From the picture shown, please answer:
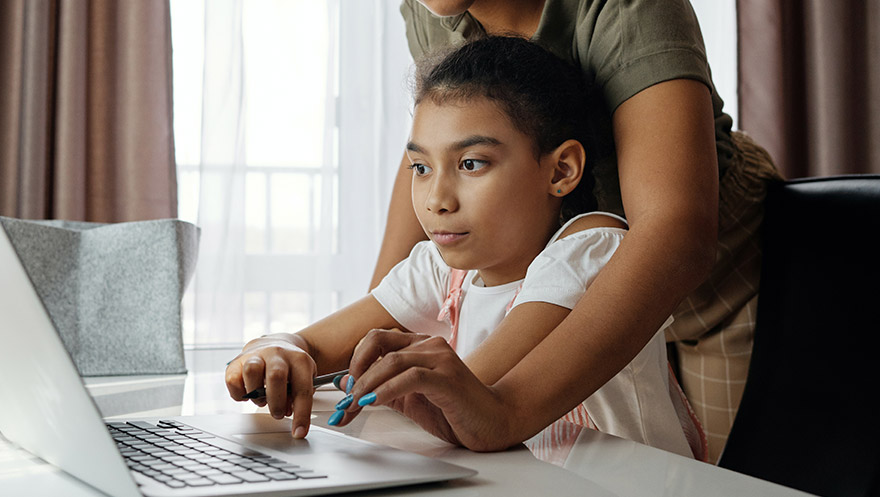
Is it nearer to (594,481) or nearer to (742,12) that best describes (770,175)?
(594,481)

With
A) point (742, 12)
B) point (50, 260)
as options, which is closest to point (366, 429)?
point (50, 260)

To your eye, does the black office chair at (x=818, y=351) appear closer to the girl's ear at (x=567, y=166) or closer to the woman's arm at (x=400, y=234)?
the girl's ear at (x=567, y=166)

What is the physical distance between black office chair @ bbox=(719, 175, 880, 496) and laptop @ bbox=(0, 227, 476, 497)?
556 millimetres

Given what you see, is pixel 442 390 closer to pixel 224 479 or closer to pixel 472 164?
pixel 224 479

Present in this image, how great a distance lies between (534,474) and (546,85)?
0.55 metres

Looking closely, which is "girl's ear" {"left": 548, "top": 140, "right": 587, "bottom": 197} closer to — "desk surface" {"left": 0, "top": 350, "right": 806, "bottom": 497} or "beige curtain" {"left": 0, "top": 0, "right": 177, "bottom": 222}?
"desk surface" {"left": 0, "top": 350, "right": 806, "bottom": 497}

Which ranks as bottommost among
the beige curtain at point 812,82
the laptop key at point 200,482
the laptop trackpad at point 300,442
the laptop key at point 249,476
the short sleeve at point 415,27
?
the laptop trackpad at point 300,442

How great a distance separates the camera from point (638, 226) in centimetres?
71

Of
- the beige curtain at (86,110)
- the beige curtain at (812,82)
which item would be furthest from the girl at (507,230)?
the beige curtain at (812,82)

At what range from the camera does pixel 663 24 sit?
33.1 inches

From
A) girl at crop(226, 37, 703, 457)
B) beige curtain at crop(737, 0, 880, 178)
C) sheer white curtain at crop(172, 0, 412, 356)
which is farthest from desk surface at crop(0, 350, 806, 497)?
beige curtain at crop(737, 0, 880, 178)

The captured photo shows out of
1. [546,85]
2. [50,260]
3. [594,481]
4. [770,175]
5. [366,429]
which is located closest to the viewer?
[594,481]

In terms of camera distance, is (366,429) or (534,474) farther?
(366,429)

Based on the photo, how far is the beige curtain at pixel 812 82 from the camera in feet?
8.36
